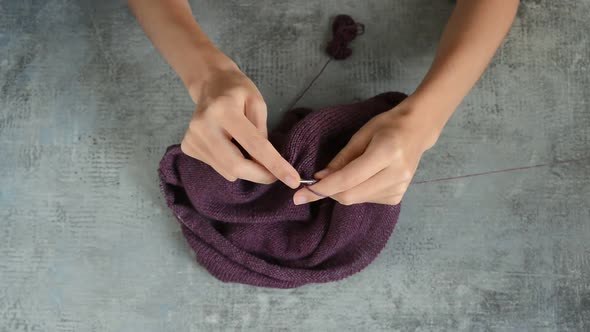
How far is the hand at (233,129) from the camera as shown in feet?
2.29

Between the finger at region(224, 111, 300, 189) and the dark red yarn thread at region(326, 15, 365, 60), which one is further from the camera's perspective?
the dark red yarn thread at region(326, 15, 365, 60)

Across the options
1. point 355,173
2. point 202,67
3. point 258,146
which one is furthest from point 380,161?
point 202,67

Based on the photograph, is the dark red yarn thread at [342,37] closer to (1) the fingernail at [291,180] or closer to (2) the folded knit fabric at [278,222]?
(2) the folded knit fabric at [278,222]

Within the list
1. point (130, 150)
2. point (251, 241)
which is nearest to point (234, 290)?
point (251, 241)

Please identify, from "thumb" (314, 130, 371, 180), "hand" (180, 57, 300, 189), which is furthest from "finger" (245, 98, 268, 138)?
"thumb" (314, 130, 371, 180)

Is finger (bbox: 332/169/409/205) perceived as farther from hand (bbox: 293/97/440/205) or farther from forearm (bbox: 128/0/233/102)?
forearm (bbox: 128/0/233/102)

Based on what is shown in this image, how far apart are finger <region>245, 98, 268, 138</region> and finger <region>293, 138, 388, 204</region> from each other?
0.12m

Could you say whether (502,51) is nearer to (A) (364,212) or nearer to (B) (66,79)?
(A) (364,212)

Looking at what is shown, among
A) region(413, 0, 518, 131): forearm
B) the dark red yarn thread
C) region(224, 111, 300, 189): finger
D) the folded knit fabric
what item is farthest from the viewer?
Answer: the dark red yarn thread

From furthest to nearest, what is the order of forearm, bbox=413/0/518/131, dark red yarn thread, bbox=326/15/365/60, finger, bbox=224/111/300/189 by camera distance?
dark red yarn thread, bbox=326/15/365/60, forearm, bbox=413/0/518/131, finger, bbox=224/111/300/189

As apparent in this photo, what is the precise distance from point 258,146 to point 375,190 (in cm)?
19

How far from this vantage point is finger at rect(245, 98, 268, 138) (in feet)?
2.34

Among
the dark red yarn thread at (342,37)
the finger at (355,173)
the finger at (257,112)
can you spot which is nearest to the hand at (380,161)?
the finger at (355,173)

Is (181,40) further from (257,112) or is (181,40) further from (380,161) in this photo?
(380,161)
